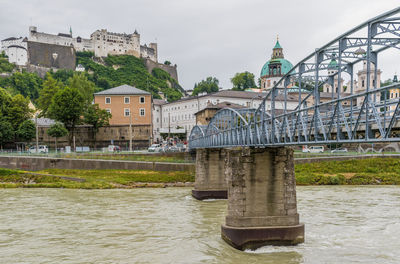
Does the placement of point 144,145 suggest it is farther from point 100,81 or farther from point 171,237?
point 100,81

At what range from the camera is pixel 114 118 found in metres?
75.7

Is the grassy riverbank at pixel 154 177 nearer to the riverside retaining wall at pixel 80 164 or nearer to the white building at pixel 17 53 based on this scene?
the riverside retaining wall at pixel 80 164

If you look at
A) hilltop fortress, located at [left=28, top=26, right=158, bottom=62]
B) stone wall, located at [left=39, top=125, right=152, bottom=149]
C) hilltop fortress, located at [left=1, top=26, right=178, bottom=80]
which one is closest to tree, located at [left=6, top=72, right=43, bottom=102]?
hilltop fortress, located at [left=1, top=26, right=178, bottom=80]

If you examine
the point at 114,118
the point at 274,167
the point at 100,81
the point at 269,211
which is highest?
the point at 100,81

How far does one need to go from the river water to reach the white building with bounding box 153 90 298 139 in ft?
169

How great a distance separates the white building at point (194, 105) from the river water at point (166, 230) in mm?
51473

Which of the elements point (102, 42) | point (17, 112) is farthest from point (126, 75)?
point (17, 112)

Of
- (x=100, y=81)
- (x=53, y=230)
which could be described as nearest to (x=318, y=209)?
(x=53, y=230)

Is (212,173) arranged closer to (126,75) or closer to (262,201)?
(262,201)

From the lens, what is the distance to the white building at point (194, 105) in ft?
296

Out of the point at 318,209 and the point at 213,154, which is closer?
the point at 318,209

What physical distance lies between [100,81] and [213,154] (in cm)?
11300

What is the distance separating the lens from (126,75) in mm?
152875

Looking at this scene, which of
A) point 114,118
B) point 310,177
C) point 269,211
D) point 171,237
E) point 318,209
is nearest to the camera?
point 269,211
